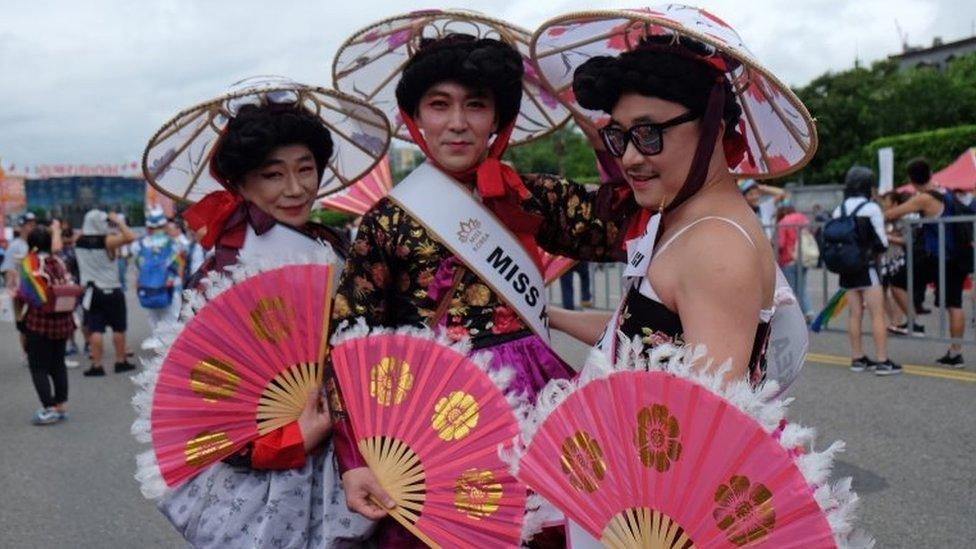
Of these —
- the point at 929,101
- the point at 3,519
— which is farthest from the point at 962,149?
the point at 3,519

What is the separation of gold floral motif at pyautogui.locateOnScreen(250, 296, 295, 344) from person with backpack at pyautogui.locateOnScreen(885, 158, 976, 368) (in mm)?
6633

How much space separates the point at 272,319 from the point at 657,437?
1121 mm

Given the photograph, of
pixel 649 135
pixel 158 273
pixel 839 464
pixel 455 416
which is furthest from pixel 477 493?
pixel 158 273

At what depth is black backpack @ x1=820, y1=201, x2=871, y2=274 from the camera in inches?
275

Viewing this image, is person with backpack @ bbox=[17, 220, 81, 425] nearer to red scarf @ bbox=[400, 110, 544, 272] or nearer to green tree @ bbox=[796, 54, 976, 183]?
red scarf @ bbox=[400, 110, 544, 272]

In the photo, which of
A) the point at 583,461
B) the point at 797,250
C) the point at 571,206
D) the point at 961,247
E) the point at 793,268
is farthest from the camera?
the point at 793,268

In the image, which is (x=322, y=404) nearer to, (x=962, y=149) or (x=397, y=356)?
(x=397, y=356)

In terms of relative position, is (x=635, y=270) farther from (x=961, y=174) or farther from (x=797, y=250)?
(x=961, y=174)

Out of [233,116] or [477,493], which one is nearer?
[477,493]

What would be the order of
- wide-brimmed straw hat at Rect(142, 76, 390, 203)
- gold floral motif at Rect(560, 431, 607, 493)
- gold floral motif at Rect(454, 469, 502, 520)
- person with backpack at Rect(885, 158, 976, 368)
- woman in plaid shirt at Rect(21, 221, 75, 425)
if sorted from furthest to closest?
person with backpack at Rect(885, 158, 976, 368)
woman in plaid shirt at Rect(21, 221, 75, 425)
wide-brimmed straw hat at Rect(142, 76, 390, 203)
gold floral motif at Rect(454, 469, 502, 520)
gold floral motif at Rect(560, 431, 607, 493)

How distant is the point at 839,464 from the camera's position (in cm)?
480

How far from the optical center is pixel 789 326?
6.23ft

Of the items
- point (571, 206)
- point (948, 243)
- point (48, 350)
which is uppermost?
point (571, 206)

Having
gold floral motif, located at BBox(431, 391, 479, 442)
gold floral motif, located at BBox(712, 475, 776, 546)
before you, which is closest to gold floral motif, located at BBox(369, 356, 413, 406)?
gold floral motif, located at BBox(431, 391, 479, 442)
